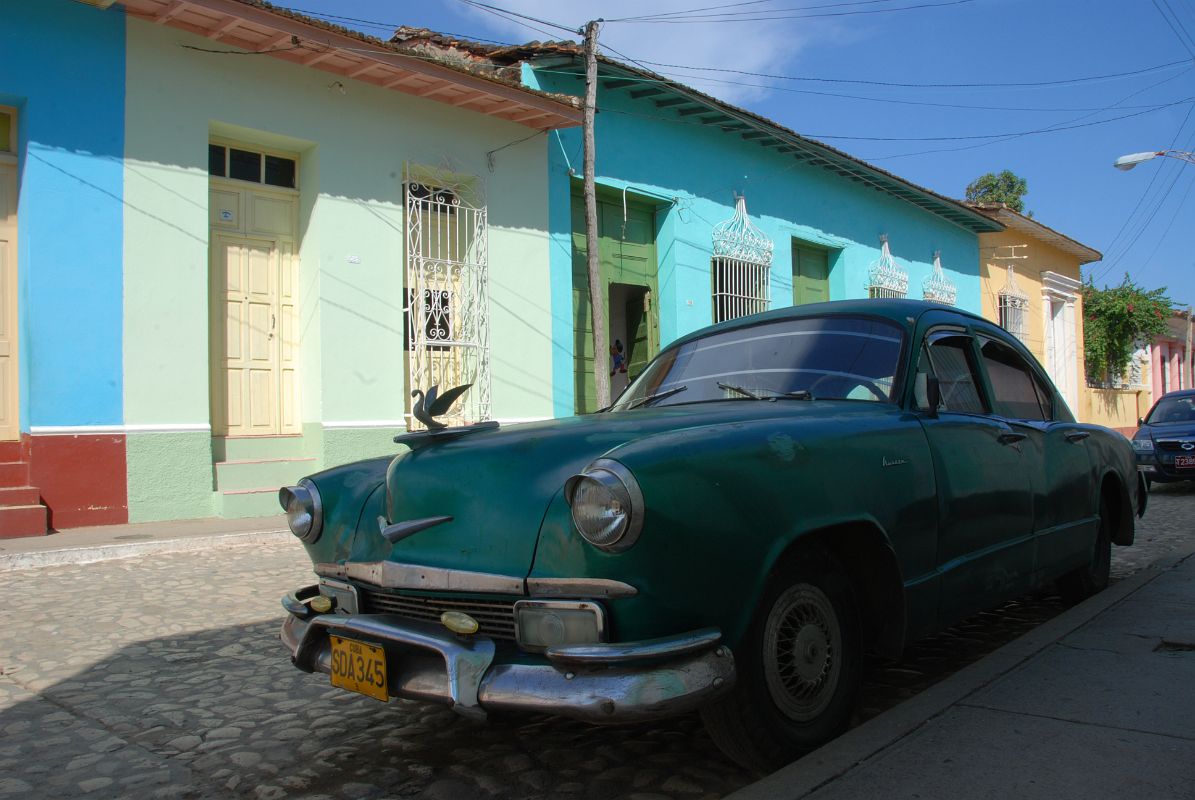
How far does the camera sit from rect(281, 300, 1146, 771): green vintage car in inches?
90.7

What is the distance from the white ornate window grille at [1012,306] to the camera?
24016 millimetres

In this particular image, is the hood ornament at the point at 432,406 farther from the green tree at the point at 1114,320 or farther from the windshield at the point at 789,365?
the green tree at the point at 1114,320

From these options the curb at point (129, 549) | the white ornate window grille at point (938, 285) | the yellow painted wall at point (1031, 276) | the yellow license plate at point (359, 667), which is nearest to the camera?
the yellow license plate at point (359, 667)

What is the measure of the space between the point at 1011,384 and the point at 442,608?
309 centimetres

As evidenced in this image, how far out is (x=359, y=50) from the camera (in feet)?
30.5

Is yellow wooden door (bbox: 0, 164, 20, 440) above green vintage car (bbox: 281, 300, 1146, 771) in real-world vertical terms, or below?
above

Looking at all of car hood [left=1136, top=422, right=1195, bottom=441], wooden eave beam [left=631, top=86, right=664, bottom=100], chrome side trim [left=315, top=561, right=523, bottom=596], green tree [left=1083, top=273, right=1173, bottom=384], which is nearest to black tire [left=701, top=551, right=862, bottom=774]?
chrome side trim [left=315, top=561, right=523, bottom=596]

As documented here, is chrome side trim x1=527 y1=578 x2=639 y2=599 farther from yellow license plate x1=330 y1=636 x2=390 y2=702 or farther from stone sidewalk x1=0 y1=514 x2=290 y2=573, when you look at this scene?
stone sidewalk x1=0 y1=514 x2=290 y2=573

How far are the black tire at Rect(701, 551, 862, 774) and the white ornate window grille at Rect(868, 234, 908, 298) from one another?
652 inches

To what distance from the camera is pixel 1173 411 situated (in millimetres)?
12859

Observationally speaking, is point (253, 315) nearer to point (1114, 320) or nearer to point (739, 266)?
point (739, 266)

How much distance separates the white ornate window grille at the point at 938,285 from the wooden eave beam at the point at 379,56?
12082 mm

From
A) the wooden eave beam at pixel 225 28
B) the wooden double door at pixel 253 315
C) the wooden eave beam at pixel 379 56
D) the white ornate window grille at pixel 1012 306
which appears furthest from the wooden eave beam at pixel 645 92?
the white ornate window grille at pixel 1012 306

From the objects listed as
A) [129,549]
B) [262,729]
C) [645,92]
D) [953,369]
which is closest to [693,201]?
[645,92]
